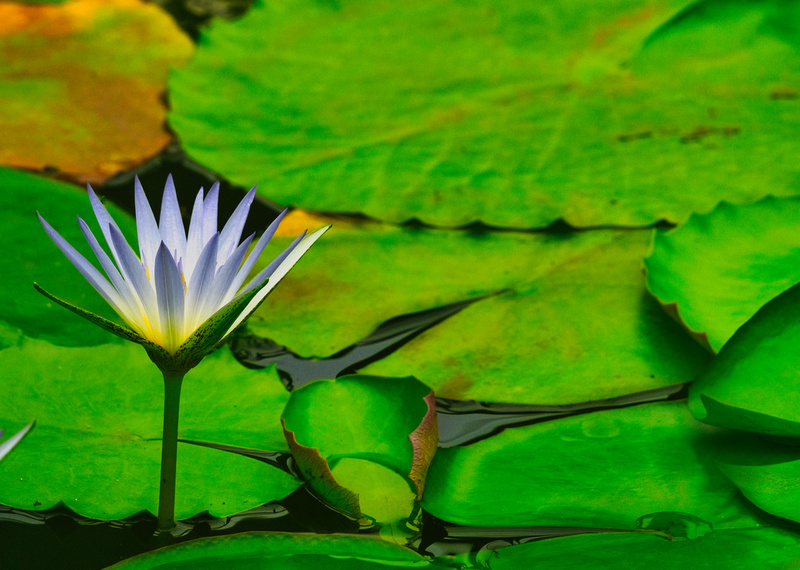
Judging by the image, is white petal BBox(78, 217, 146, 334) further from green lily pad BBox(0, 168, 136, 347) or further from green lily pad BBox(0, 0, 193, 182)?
green lily pad BBox(0, 0, 193, 182)

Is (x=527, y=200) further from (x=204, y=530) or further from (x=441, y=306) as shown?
(x=204, y=530)

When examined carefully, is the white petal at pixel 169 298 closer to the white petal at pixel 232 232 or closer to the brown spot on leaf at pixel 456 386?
the white petal at pixel 232 232

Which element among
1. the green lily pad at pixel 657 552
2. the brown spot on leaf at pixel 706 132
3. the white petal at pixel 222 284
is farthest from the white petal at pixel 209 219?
the brown spot on leaf at pixel 706 132

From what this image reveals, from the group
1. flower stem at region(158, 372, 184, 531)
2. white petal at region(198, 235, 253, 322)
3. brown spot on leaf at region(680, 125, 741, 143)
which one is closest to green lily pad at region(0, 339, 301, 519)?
Answer: flower stem at region(158, 372, 184, 531)

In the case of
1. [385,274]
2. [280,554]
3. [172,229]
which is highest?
[172,229]

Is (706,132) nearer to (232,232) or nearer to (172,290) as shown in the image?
(232,232)

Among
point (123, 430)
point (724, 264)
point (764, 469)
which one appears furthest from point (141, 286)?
point (724, 264)

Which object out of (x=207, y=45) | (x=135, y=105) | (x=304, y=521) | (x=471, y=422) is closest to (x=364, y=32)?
(x=207, y=45)

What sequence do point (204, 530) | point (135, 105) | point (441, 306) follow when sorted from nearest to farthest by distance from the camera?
point (204, 530) < point (441, 306) < point (135, 105)
